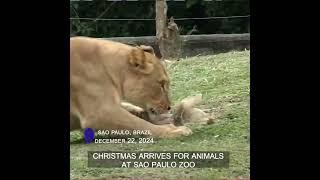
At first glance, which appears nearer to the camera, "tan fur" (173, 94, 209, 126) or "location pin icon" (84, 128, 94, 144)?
"location pin icon" (84, 128, 94, 144)

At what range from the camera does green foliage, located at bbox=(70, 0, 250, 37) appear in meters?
4.02

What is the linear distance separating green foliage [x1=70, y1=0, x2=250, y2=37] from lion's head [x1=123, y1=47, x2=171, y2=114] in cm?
14

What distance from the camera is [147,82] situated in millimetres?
4102

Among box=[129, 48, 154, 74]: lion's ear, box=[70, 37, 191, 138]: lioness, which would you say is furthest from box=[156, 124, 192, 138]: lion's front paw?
box=[129, 48, 154, 74]: lion's ear

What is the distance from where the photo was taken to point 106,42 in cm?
403

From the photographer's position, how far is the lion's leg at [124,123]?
3.91 m

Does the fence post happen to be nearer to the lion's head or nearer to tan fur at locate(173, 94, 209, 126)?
the lion's head

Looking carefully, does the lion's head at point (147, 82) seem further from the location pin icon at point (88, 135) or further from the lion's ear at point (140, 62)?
the location pin icon at point (88, 135)

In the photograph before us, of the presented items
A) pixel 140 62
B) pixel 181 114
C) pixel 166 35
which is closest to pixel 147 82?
pixel 140 62
